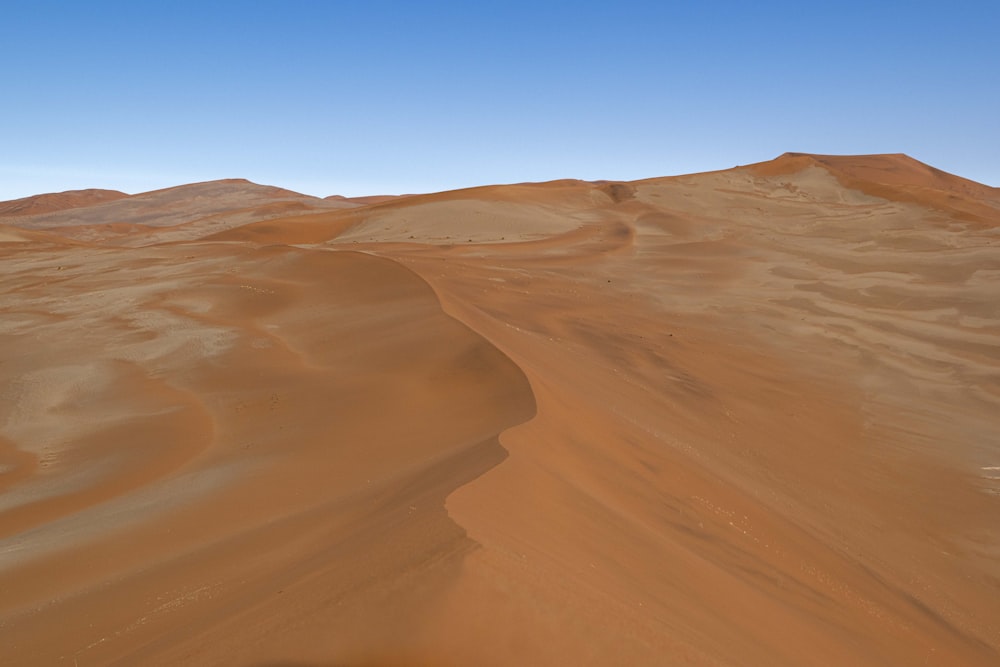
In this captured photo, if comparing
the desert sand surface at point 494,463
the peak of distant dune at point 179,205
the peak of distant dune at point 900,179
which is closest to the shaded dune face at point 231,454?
the desert sand surface at point 494,463

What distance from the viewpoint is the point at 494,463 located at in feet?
14.4

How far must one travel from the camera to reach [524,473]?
14.2 feet

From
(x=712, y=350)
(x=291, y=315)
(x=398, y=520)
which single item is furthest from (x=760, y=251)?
(x=398, y=520)

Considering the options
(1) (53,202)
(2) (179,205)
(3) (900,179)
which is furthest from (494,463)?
(1) (53,202)

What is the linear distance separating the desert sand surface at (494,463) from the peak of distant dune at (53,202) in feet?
185

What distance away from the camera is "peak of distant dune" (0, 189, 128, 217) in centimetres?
6538

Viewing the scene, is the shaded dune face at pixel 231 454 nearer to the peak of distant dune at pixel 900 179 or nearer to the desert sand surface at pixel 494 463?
the desert sand surface at pixel 494 463

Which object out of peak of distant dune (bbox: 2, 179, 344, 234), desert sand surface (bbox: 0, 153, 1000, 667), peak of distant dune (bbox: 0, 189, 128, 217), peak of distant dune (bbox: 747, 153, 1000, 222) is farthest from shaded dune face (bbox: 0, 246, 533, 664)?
peak of distant dune (bbox: 0, 189, 128, 217)

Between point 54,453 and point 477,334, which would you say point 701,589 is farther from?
point 54,453

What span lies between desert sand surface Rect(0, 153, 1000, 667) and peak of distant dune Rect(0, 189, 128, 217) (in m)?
56.3

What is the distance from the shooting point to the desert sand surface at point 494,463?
3.04 m

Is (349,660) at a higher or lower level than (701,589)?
higher

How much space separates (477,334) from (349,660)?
19.1 ft

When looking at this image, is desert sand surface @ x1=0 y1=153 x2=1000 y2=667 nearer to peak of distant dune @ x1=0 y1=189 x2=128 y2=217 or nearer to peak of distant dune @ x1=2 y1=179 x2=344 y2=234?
peak of distant dune @ x1=2 y1=179 x2=344 y2=234
